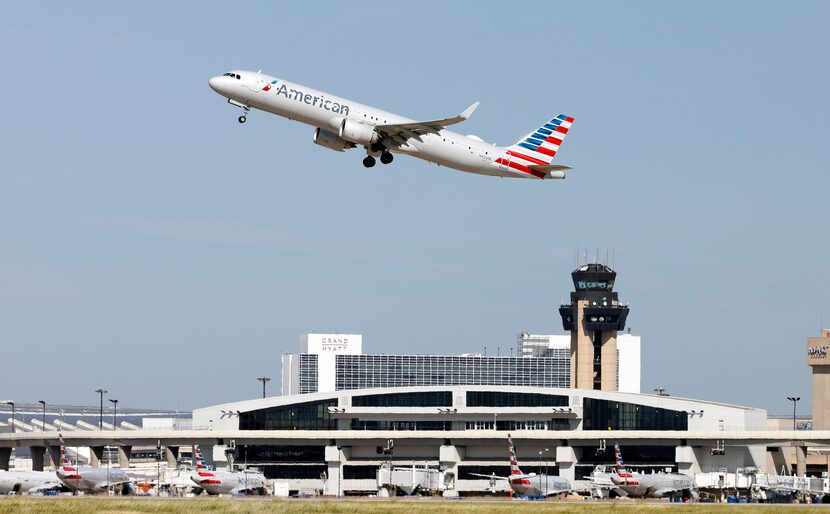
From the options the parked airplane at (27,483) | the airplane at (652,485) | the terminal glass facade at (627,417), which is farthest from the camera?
the terminal glass facade at (627,417)

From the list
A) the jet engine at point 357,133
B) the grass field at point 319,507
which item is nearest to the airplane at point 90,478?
the grass field at point 319,507

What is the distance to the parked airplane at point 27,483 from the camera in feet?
439

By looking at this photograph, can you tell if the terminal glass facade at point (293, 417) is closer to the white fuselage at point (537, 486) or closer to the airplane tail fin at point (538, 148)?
the white fuselage at point (537, 486)

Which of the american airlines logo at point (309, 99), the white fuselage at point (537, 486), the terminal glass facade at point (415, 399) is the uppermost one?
the american airlines logo at point (309, 99)

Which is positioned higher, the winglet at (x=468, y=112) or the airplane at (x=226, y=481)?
the winglet at (x=468, y=112)

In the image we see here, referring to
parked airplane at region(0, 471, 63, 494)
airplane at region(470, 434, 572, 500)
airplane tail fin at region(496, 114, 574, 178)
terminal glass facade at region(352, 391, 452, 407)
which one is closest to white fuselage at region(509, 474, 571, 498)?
airplane at region(470, 434, 572, 500)

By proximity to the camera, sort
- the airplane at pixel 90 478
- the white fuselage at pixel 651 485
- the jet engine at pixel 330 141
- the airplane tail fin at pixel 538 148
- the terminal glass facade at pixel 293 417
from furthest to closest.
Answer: the terminal glass facade at pixel 293 417 → the white fuselage at pixel 651 485 → the airplane at pixel 90 478 → the airplane tail fin at pixel 538 148 → the jet engine at pixel 330 141

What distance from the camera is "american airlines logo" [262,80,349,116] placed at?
97812 mm

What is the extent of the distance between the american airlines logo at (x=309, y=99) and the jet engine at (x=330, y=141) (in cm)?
196

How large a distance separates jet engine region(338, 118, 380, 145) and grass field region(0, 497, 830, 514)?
82.1ft

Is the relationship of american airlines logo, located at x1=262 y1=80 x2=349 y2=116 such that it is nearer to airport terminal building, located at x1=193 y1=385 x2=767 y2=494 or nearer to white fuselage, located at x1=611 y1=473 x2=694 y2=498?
white fuselage, located at x1=611 y1=473 x2=694 y2=498

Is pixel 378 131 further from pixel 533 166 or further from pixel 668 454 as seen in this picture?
pixel 668 454

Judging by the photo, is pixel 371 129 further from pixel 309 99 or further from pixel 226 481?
pixel 226 481

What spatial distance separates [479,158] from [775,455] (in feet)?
316
